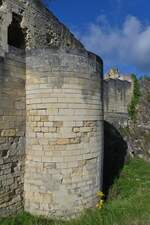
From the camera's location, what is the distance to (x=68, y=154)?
6602 millimetres

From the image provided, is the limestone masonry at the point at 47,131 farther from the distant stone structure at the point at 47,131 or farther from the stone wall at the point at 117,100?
the stone wall at the point at 117,100

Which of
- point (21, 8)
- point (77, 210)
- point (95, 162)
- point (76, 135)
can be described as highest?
point (21, 8)

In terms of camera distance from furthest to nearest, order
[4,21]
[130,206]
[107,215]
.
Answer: [4,21]
[130,206]
[107,215]

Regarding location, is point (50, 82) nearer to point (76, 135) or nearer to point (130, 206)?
point (76, 135)

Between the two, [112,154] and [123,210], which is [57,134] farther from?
[112,154]

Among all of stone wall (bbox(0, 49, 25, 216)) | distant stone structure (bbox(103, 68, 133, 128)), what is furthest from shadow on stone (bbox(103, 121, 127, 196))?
stone wall (bbox(0, 49, 25, 216))

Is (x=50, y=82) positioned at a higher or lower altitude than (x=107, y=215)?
higher

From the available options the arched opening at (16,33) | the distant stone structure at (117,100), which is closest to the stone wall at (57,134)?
the arched opening at (16,33)

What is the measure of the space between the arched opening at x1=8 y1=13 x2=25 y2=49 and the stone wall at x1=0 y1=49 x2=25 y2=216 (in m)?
3.52

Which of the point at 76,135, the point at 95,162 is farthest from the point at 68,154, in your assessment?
the point at 95,162

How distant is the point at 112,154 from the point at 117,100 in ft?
16.8

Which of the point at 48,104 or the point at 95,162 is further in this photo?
the point at 95,162

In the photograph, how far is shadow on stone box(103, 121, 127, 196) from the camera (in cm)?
932

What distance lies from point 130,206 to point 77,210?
4.58 feet
